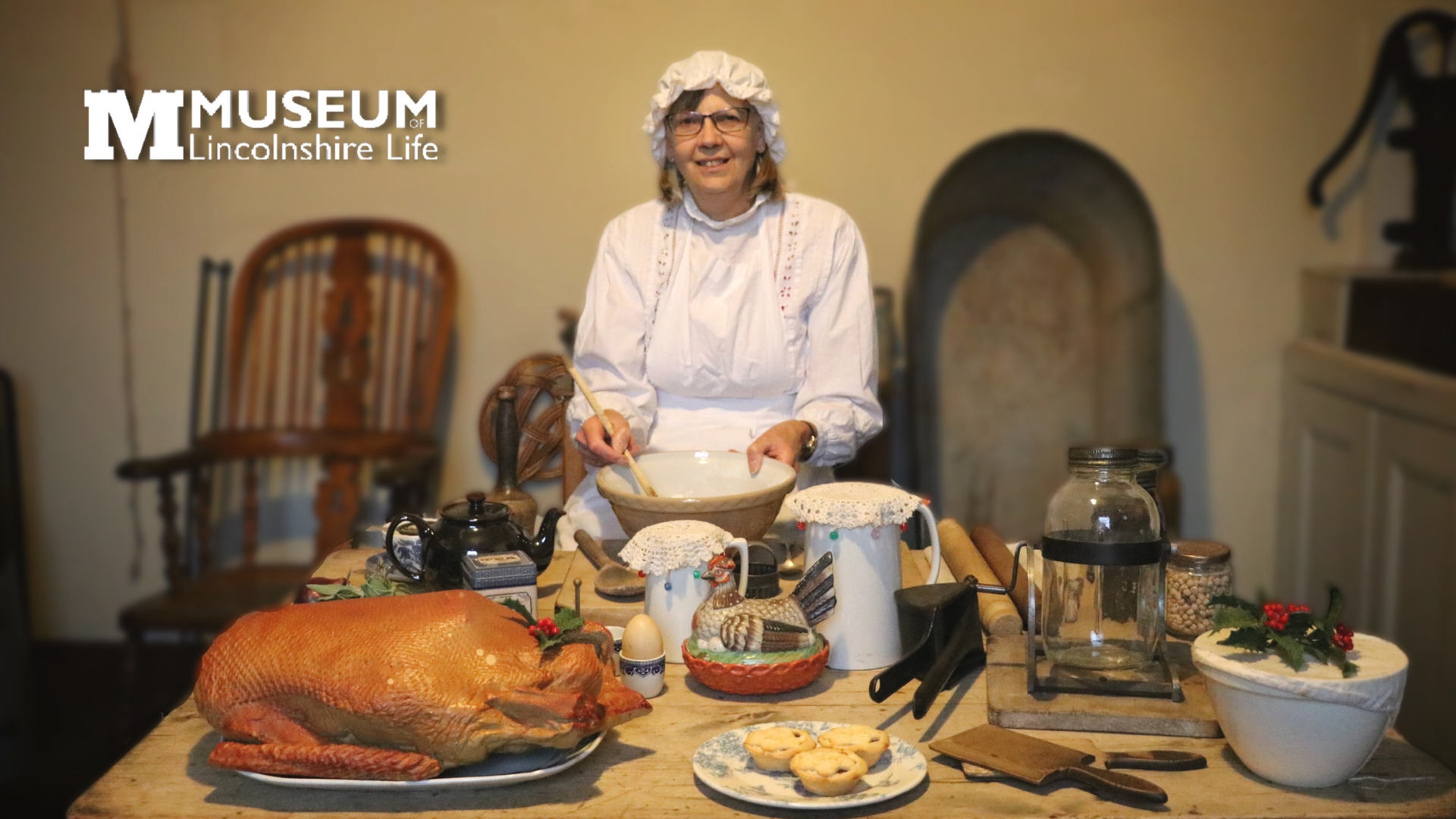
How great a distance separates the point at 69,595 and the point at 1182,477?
3776 mm

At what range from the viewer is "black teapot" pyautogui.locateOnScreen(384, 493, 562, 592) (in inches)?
71.4

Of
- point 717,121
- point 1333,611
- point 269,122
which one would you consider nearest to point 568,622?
point 1333,611

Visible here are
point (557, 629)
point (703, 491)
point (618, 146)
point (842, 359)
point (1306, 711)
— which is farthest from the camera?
point (618, 146)

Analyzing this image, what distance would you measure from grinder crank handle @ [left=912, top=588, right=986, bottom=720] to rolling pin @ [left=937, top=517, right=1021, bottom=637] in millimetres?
23

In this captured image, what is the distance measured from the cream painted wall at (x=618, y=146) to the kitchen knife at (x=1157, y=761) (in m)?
2.76

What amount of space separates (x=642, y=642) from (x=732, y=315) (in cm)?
126

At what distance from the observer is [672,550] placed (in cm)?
172

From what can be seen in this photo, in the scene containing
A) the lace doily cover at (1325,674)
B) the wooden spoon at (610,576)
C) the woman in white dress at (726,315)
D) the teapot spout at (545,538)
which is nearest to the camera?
the lace doily cover at (1325,674)

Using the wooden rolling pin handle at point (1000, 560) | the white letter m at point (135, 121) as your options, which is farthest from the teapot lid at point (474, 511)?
the white letter m at point (135, 121)

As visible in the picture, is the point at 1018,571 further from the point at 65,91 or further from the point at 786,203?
the point at 65,91

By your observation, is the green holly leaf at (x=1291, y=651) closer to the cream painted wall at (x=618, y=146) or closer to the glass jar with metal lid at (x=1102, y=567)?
the glass jar with metal lid at (x=1102, y=567)

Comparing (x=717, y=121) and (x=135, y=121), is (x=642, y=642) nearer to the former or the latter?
(x=717, y=121)

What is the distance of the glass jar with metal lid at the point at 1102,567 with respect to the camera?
161 cm

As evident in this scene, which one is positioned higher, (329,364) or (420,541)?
(329,364)
